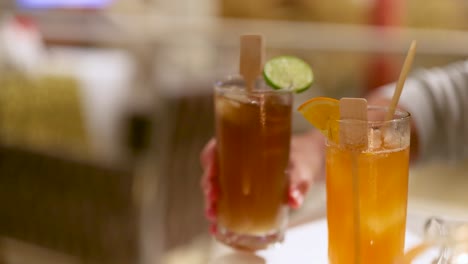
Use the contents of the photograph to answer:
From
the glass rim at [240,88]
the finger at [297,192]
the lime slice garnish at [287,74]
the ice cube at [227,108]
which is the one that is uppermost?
the lime slice garnish at [287,74]

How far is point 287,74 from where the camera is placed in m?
0.91

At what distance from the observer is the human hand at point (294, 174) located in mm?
995

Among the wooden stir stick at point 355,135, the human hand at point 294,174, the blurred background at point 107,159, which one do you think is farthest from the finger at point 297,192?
the blurred background at point 107,159

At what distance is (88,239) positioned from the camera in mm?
2385

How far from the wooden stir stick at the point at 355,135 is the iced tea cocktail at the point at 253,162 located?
0.72 feet

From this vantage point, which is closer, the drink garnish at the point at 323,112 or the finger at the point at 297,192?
the drink garnish at the point at 323,112

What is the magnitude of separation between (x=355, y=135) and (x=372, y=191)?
81 mm

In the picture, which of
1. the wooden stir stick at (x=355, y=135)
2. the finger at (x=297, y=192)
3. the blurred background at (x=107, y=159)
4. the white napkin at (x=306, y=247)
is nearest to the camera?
the wooden stir stick at (x=355, y=135)

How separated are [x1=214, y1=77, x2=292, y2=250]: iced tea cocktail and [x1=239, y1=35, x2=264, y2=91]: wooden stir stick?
26mm

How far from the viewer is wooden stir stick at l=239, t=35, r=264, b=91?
0.88 m

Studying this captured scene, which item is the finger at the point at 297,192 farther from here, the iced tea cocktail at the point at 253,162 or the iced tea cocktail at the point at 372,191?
the iced tea cocktail at the point at 372,191

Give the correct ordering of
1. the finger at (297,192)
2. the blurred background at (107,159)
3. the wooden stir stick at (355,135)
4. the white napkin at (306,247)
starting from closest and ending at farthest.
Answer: the wooden stir stick at (355,135), the white napkin at (306,247), the finger at (297,192), the blurred background at (107,159)

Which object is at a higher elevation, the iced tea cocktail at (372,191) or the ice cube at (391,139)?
the ice cube at (391,139)

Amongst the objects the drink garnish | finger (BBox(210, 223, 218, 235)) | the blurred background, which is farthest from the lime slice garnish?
the blurred background
